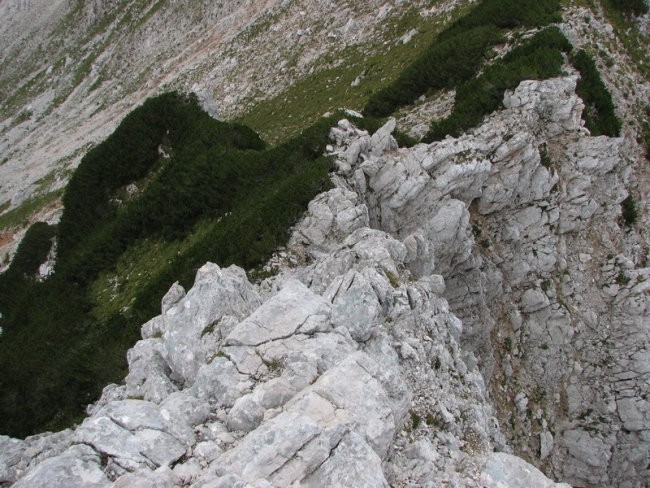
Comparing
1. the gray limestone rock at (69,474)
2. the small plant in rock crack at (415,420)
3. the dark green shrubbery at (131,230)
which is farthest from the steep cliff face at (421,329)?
the dark green shrubbery at (131,230)

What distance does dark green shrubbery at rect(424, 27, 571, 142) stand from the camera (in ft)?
76.5

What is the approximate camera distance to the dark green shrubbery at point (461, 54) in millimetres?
27744

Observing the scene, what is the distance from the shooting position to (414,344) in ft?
42.4

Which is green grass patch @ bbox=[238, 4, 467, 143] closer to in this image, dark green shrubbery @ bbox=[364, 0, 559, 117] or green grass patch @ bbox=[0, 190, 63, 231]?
dark green shrubbery @ bbox=[364, 0, 559, 117]

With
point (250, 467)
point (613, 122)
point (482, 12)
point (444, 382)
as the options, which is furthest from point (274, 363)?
point (482, 12)

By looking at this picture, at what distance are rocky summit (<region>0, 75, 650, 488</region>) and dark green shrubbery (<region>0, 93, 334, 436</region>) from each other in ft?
6.66

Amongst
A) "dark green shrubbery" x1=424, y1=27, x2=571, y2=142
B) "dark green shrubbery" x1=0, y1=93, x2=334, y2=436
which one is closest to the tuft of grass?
"dark green shrubbery" x1=424, y1=27, x2=571, y2=142

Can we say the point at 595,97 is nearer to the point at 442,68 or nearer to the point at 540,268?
the point at 442,68

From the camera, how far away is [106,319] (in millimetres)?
21109

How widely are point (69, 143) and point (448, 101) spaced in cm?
5126

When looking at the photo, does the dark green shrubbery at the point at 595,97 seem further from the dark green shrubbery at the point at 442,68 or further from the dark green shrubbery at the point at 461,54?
the dark green shrubbery at the point at 442,68

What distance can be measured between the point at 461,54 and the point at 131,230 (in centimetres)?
1973

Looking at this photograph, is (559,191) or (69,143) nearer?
(559,191)

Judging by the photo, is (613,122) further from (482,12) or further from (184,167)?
(184,167)
